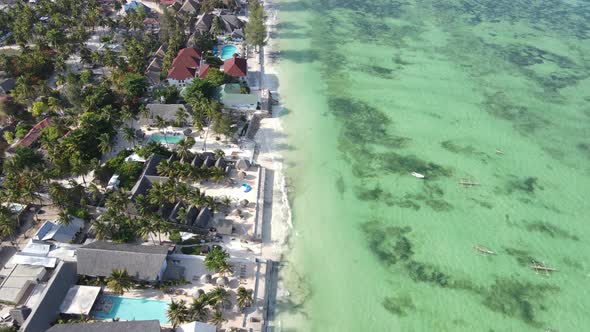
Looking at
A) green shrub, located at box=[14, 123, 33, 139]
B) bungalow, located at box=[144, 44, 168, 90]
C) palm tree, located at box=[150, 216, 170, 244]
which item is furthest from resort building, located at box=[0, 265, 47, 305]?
bungalow, located at box=[144, 44, 168, 90]

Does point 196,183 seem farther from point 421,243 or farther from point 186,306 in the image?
point 421,243

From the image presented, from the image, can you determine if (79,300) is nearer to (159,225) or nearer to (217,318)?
(159,225)

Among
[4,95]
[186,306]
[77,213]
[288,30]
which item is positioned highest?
[288,30]

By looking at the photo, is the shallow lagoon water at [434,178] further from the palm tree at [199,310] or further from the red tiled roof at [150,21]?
the red tiled roof at [150,21]

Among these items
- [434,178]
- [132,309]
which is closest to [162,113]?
[132,309]

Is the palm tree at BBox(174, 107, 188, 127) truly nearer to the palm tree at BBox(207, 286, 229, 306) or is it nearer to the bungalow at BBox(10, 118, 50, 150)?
the bungalow at BBox(10, 118, 50, 150)

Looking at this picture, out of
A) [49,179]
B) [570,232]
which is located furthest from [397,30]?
[49,179]
